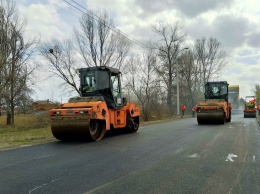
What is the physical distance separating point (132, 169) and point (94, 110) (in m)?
5.06

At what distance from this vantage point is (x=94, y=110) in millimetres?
11594

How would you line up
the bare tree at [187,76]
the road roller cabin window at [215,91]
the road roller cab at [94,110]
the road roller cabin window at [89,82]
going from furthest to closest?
the bare tree at [187,76]
the road roller cabin window at [215,91]
the road roller cabin window at [89,82]
the road roller cab at [94,110]

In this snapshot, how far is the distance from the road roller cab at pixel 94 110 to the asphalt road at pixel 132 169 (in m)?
1.32

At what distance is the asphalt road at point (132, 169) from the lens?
5420 millimetres

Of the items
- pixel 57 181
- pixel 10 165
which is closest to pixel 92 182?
pixel 57 181

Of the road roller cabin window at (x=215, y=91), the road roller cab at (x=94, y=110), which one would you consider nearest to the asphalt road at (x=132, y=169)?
the road roller cab at (x=94, y=110)

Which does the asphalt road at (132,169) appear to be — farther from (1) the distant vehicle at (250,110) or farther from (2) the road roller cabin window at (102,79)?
(1) the distant vehicle at (250,110)

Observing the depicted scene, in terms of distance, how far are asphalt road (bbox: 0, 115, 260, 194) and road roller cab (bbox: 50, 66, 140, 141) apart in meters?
1.32

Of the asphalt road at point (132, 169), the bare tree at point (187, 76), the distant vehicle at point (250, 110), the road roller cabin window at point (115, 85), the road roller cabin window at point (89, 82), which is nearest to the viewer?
the asphalt road at point (132, 169)

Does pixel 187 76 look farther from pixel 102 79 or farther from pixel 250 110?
pixel 102 79

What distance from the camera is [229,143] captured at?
11039 mm

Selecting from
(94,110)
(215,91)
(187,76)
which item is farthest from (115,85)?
(187,76)

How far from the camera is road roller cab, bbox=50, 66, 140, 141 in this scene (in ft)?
37.6

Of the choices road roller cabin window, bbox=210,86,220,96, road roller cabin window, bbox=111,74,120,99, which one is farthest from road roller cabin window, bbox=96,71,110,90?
road roller cabin window, bbox=210,86,220,96
